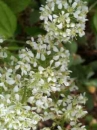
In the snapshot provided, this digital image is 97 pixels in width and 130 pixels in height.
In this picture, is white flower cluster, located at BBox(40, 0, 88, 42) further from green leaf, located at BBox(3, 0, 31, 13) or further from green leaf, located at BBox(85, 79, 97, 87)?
green leaf, located at BBox(85, 79, 97, 87)

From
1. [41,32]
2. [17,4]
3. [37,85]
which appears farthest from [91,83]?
[37,85]

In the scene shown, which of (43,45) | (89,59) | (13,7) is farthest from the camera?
(89,59)

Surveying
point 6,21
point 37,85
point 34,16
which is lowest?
point 37,85

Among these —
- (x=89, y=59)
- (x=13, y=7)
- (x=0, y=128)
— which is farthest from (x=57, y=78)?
(x=89, y=59)

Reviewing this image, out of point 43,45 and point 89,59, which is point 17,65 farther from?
point 89,59

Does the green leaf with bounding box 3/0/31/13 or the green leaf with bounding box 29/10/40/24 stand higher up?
the green leaf with bounding box 29/10/40/24

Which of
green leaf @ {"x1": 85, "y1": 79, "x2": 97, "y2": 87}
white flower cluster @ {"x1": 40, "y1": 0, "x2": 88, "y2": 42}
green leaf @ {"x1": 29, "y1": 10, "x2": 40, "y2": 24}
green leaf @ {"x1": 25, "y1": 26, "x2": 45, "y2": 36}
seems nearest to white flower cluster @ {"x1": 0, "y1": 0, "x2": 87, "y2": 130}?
white flower cluster @ {"x1": 40, "y1": 0, "x2": 88, "y2": 42}

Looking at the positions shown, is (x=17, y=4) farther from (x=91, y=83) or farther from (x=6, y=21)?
(x=91, y=83)
